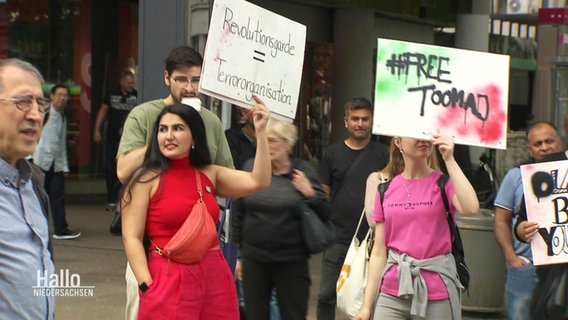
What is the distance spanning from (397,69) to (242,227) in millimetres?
1427

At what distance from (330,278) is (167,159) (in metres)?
2.73

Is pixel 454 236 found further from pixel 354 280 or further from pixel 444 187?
pixel 354 280

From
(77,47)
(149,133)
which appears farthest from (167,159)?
(77,47)

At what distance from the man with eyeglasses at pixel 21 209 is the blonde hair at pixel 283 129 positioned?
3.01 m

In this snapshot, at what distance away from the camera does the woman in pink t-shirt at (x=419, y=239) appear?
5.60 metres

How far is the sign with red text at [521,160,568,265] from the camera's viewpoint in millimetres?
6582

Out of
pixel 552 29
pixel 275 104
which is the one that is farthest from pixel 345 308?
pixel 552 29

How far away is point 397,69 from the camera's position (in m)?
5.90

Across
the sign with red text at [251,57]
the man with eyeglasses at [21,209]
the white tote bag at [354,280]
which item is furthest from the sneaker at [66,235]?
the man with eyeglasses at [21,209]

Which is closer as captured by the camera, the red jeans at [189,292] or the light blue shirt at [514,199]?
the red jeans at [189,292]

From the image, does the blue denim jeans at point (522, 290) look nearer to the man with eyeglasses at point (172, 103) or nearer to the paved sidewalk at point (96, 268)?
the man with eyeglasses at point (172, 103)

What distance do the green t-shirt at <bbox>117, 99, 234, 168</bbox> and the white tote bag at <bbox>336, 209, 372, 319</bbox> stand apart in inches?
51.2

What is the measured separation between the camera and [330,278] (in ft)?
25.6

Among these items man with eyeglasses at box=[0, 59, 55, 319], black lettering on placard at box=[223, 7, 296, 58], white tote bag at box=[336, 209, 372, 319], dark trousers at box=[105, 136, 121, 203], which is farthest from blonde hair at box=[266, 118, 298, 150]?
dark trousers at box=[105, 136, 121, 203]
